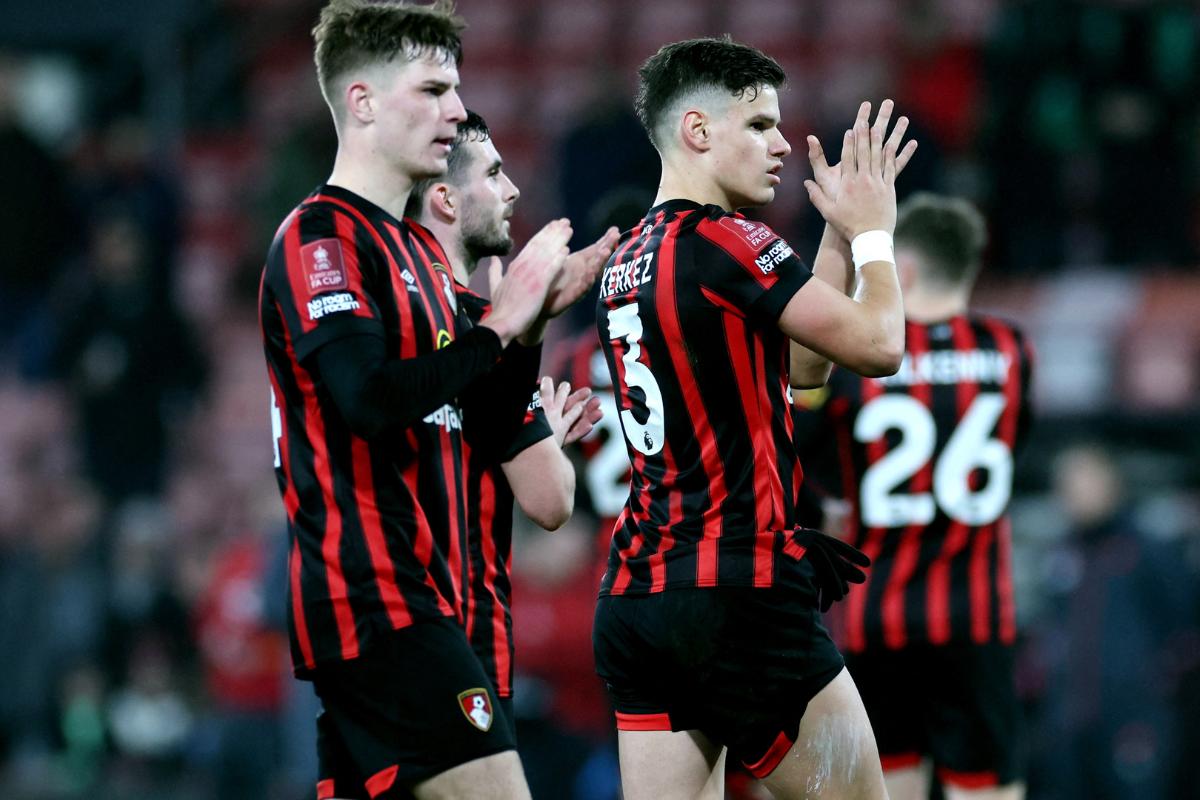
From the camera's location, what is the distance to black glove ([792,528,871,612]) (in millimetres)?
4500

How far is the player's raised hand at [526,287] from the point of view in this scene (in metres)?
4.16

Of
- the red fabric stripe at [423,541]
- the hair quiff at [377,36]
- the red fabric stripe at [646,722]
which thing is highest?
the hair quiff at [377,36]

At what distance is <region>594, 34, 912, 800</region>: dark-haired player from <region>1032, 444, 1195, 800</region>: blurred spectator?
4.97 metres

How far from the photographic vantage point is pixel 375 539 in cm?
405

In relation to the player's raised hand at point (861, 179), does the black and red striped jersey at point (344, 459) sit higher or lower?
lower

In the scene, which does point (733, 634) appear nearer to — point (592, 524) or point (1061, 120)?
point (592, 524)

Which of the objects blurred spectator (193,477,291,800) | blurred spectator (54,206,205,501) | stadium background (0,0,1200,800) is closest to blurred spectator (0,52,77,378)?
stadium background (0,0,1200,800)

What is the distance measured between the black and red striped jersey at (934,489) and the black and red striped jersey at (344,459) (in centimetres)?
263

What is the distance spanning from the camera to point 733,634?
14.4 ft

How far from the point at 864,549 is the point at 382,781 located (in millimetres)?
2917

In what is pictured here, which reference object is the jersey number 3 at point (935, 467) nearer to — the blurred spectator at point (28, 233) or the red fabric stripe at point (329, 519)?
the red fabric stripe at point (329, 519)

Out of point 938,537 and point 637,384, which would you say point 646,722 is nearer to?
point 637,384

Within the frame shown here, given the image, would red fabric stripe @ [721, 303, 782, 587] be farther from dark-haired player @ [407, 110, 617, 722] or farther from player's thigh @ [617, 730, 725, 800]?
dark-haired player @ [407, 110, 617, 722]

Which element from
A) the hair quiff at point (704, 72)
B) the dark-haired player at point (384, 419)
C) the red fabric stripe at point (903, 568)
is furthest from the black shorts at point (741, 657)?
the red fabric stripe at point (903, 568)
